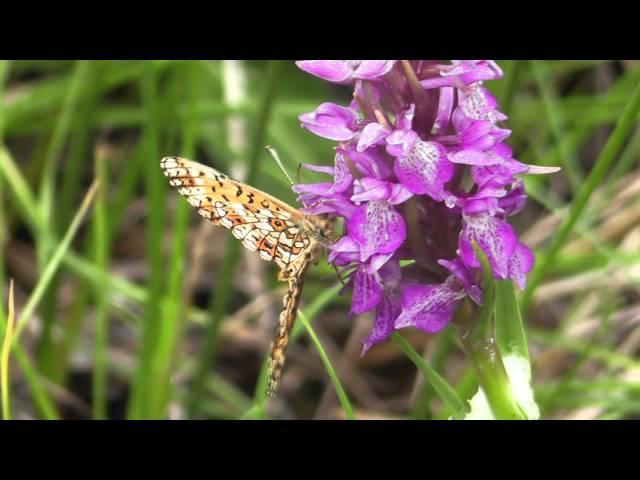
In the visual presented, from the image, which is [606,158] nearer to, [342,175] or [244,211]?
[342,175]

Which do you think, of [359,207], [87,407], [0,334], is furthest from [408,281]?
[87,407]

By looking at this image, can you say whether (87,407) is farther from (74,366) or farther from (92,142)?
(92,142)

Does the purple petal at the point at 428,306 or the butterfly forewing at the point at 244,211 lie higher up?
the butterfly forewing at the point at 244,211

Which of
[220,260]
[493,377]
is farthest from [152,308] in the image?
[220,260]

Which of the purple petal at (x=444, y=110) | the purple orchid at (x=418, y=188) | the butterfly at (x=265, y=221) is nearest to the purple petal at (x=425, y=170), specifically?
the purple orchid at (x=418, y=188)

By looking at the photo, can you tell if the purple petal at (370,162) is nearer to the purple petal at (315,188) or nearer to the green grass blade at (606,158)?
the purple petal at (315,188)
